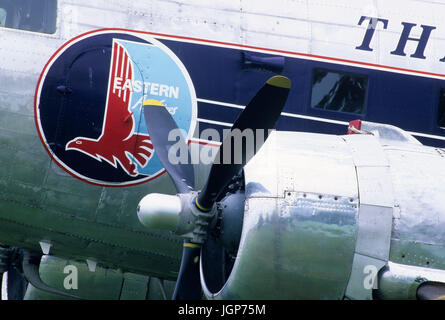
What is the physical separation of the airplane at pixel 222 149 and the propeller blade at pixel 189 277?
0.01m

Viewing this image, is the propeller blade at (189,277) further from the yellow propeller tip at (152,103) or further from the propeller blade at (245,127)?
the yellow propeller tip at (152,103)

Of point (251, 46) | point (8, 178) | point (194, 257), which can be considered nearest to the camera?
point (194, 257)

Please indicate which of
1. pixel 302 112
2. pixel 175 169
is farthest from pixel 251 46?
pixel 175 169

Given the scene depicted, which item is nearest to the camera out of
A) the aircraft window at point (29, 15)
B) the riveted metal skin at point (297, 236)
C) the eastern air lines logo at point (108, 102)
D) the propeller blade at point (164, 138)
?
the riveted metal skin at point (297, 236)

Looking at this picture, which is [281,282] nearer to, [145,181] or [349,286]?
[349,286]

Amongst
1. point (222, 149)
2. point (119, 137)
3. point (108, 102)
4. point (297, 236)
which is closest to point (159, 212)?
point (222, 149)

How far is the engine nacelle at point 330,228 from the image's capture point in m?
5.18

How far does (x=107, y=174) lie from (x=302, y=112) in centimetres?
217

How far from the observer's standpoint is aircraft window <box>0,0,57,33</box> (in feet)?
22.3

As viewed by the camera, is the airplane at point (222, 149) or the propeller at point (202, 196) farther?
the propeller at point (202, 196)

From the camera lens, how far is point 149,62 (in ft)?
22.5

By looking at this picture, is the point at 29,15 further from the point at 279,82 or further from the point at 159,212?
the point at 279,82

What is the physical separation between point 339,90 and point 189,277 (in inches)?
107

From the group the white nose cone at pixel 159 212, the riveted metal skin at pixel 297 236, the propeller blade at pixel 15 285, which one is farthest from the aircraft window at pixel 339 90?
the propeller blade at pixel 15 285
